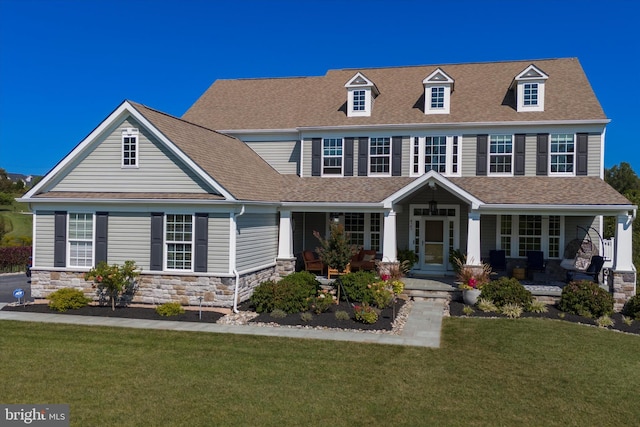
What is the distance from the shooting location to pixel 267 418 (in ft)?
24.4

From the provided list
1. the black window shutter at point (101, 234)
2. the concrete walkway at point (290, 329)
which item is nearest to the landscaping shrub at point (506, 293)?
the concrete walkway at point (290, 329)

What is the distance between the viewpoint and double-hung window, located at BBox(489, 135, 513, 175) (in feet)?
63.5

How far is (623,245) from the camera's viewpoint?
1583 cm

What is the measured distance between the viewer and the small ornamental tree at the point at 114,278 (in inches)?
576

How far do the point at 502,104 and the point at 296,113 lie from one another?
9013 millimetres

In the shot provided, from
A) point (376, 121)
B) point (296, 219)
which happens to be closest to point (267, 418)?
point (296, 219)

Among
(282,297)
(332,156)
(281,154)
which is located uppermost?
(281,154)

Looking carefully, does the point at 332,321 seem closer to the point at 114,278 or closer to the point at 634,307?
the point at 114,278

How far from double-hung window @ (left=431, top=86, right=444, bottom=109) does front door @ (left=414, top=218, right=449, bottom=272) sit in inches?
189

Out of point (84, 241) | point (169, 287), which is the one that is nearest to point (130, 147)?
point (84, 241)

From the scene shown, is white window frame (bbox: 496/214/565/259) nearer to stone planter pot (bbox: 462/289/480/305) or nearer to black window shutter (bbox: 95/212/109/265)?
stone planter pot (bbox: 462/289/480/305)

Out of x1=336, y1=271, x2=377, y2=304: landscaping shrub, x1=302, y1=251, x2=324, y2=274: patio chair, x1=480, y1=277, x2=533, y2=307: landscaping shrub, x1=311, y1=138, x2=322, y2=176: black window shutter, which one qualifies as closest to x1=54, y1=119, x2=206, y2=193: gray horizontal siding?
x1=336, y1=271, x2=377, y2=304: landscaping shrub

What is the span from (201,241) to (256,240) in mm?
2468

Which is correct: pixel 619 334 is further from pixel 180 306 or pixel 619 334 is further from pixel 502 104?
pixel 180 306
